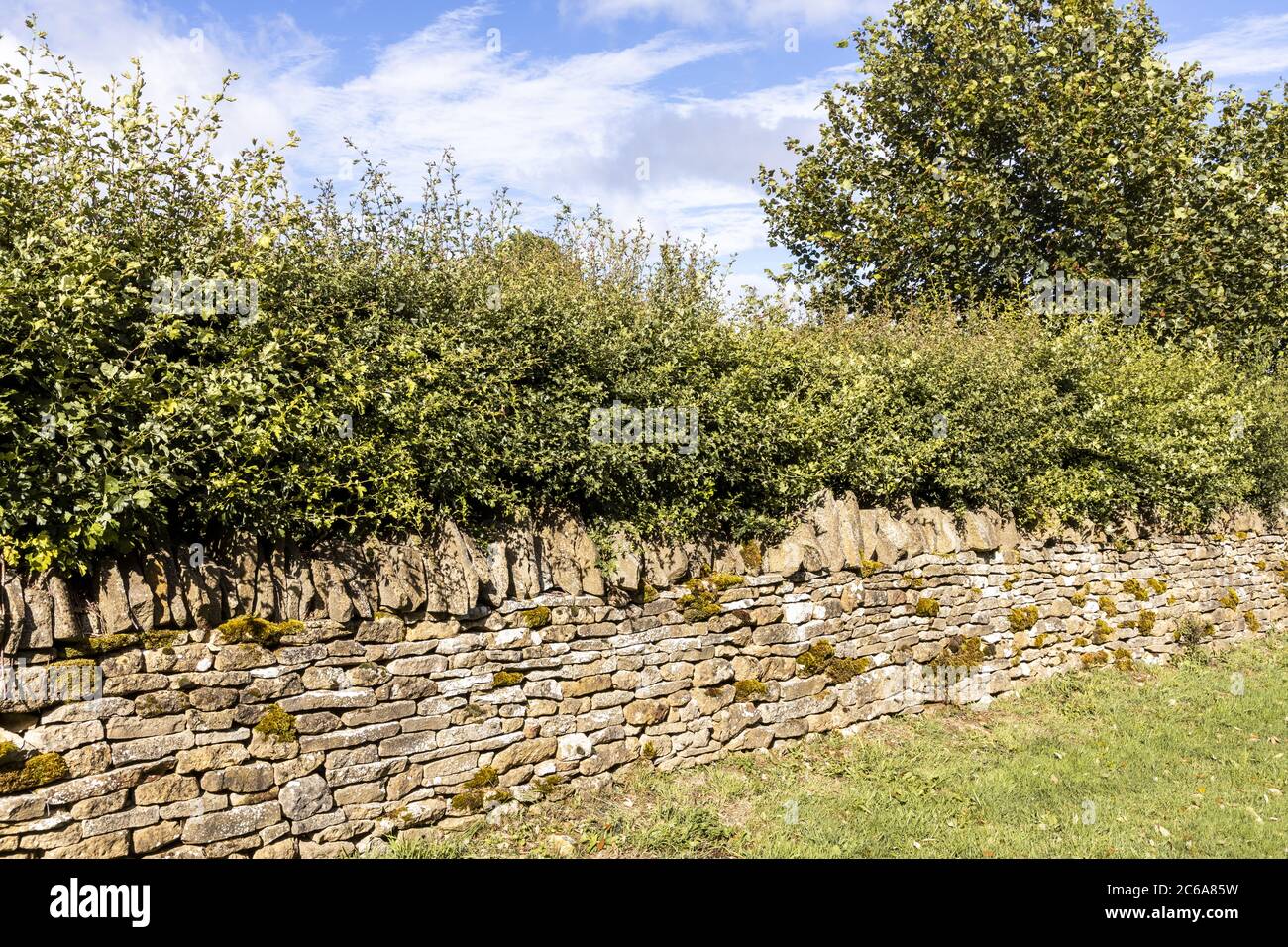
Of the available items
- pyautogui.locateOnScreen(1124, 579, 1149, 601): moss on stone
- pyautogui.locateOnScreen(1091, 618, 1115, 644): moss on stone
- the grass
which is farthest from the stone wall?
pyautogui.locateOnScreen(1124, 579, 1149, 601): moss on stone

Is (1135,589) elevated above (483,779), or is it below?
above

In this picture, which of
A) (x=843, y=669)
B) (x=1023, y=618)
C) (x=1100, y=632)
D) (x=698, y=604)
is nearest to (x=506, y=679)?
(x=698, y=604)

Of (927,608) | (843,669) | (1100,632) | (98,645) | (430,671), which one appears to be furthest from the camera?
(1100,632)

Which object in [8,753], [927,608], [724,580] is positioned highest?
[724,580]

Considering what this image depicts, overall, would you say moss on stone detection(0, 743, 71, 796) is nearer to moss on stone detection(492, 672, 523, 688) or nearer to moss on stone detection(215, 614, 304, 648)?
moss on stone detection(215, 614, 304, 648)

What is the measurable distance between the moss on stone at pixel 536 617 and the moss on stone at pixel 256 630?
5.14ft

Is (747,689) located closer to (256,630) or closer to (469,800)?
(469,800)

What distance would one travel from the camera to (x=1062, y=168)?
15.7 m

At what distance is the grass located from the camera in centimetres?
612

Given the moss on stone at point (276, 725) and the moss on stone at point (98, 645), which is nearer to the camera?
the moss on stone at point (98, 645)

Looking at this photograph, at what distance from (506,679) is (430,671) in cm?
57

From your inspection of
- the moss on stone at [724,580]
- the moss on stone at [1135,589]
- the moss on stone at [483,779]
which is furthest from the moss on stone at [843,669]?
the moss on stone at [1135,589]

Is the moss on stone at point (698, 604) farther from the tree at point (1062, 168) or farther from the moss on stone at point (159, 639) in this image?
the tree at point (1062, 168)

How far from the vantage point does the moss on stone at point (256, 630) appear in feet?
16.6
